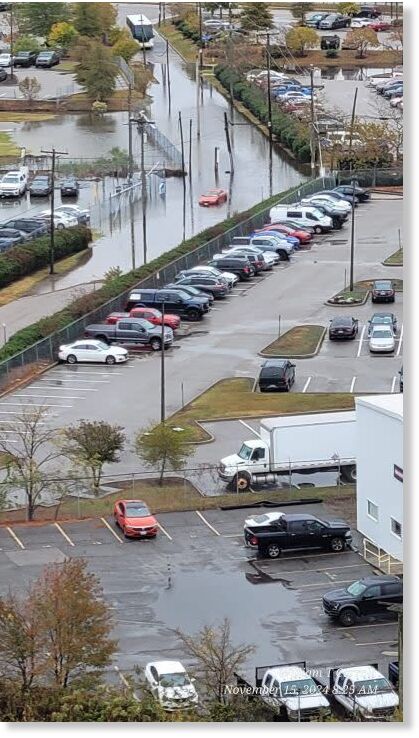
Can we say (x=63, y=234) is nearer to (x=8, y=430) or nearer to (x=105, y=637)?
(x=8, y=430)

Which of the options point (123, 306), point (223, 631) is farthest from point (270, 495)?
point (123, 306)

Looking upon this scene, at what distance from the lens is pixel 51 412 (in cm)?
4569

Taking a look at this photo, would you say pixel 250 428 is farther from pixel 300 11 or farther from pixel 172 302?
pixel 300 11

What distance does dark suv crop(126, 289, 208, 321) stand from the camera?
184 ft

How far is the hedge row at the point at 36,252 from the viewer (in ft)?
201

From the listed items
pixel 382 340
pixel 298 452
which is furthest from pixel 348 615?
pixel 382 340

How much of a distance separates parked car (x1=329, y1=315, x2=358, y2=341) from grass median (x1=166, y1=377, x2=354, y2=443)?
223 inches

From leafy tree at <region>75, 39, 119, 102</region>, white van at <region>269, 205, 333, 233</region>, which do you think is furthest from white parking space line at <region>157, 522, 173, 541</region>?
leafy tree at <region>75, 39, 119, 102</region>

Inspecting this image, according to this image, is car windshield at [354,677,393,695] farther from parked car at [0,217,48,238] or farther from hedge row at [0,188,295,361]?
parked car at [0,217,48,238]

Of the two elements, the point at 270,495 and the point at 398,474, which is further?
the point at 270,495

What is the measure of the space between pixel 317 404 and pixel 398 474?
11.2m

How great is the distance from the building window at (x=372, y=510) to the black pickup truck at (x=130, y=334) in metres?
17.2

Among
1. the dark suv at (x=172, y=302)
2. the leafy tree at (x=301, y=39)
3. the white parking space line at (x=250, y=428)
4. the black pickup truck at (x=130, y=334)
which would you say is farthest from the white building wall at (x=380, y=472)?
the leafy tree at (x=301, y=39)

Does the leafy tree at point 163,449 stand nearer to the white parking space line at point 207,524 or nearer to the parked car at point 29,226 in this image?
the white parking space line at point 207,524
